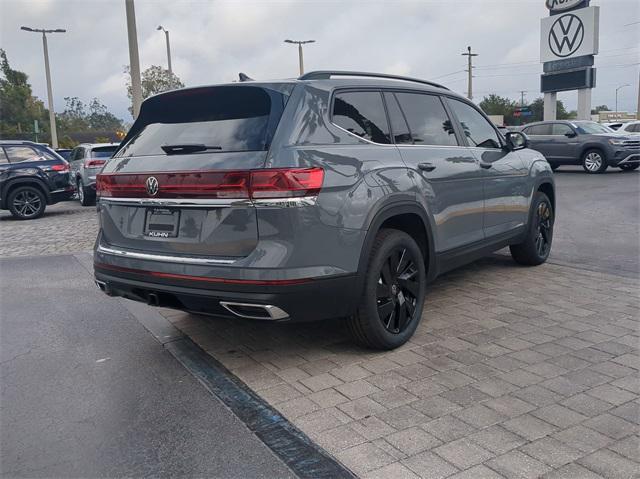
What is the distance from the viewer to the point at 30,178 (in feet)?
45.5

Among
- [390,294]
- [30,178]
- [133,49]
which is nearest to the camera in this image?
[390,294]

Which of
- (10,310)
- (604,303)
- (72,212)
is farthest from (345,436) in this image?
(72,212)

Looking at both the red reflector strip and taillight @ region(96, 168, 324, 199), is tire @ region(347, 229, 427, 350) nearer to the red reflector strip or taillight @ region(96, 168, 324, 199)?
the red reflector strip

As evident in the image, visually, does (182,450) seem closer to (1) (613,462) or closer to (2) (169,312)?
(1) (613,462)

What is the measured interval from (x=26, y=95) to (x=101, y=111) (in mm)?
42174

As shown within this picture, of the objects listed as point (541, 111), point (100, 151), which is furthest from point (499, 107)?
point (100, 151)

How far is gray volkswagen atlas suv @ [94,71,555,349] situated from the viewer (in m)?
3.54

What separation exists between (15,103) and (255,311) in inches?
2485

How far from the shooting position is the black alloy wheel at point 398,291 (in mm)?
4195

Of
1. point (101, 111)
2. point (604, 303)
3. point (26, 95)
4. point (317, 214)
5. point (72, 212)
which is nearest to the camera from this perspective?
point (317, 214)

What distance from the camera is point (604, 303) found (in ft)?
17.7

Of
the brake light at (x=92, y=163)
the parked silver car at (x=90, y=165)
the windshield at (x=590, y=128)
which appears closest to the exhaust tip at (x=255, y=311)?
the parked silver car at (x=90, y=165)

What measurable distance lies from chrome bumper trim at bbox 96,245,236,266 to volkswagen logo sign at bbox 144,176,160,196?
0.40m

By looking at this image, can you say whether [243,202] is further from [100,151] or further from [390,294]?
[100,151]
